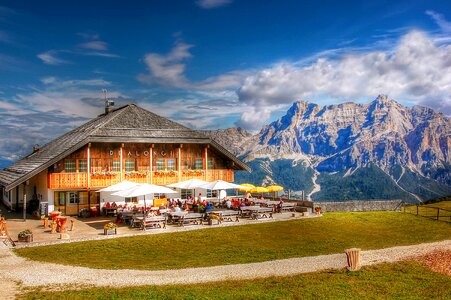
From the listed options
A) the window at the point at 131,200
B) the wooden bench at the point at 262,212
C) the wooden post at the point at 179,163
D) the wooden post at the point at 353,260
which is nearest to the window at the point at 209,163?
the wooden post at the point at 179,163

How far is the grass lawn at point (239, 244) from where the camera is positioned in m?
19.3

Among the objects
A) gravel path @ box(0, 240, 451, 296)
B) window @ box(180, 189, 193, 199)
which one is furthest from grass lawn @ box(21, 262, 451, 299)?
window @ box(180, 189, 193, 199)

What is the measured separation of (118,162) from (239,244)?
17.6 meters

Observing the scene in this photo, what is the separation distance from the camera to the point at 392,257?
1934 cm

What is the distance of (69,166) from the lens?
34938mm

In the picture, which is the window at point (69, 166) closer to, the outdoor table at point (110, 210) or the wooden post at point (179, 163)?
the outdoor table at point (110, 210)

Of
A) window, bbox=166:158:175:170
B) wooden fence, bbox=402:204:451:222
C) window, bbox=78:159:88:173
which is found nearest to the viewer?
wooden fence, bbox=402:204:451:222

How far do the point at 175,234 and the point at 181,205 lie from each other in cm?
1016

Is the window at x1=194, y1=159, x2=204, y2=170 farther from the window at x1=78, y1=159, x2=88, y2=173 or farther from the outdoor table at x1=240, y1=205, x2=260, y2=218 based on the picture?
the window at x1=78, y1=159, x2=88, y2=173

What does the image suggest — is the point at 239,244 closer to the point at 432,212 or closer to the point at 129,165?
the point at 129,165

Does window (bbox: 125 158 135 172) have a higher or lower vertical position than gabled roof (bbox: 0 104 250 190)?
Result: lower

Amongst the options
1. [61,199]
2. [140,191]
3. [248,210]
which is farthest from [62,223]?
[248,210]

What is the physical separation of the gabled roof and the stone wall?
9.33 m

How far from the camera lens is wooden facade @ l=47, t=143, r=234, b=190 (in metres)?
34.3
